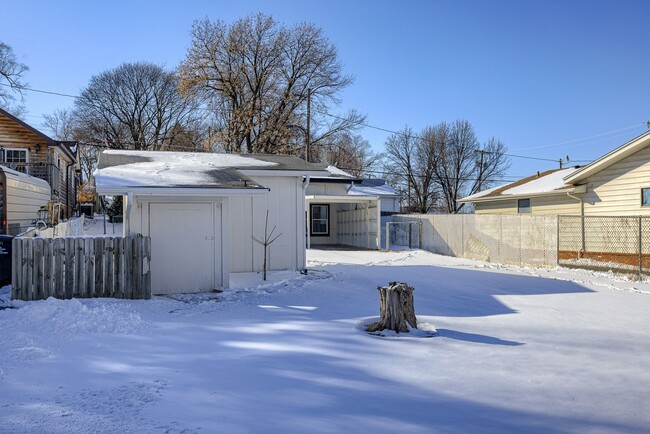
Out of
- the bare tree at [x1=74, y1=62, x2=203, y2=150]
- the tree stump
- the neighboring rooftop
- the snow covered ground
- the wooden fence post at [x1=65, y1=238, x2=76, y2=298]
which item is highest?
the bare tree at [x1=74, y1=62, x2=203, y2=150]

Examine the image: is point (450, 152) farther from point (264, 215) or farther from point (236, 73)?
point (264, 215)

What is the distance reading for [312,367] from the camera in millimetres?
5023

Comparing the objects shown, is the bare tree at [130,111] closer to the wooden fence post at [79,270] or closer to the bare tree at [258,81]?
the bare tree at [258,81]

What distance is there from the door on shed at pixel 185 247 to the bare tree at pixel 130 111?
3626 centimetres

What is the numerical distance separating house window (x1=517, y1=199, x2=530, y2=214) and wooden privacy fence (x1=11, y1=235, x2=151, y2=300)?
18.0 m

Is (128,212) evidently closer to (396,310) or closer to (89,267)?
(89,267)

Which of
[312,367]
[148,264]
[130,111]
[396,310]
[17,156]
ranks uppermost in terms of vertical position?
[130,111]

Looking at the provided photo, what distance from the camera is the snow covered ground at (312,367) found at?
12.4 ft

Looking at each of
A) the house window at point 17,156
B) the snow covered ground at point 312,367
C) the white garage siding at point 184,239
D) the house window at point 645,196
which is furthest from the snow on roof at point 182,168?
the house window at point 17,156

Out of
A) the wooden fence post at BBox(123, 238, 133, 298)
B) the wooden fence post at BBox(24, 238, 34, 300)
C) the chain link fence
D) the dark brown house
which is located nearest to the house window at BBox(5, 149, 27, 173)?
the dark brown house

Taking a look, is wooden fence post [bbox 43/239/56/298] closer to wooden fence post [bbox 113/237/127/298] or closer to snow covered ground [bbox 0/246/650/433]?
snow covered ground [bbox 0/246/650/433]

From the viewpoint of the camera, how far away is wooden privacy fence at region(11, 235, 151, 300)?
27.0 ft

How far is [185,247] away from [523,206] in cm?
1720

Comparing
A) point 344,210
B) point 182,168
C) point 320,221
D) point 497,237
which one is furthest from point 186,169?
point 320,221
